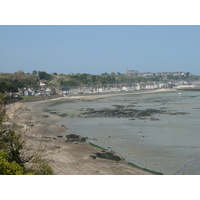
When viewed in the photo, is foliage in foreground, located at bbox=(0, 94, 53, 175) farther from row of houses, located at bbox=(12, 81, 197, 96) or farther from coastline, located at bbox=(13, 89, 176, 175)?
row of houses, located at bbox=(12, 81, 197, 96)

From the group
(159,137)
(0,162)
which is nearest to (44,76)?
(159,137)

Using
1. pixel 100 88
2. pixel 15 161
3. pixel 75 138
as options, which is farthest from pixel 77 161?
pixel 100 88

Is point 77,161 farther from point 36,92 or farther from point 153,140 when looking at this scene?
point 36,92

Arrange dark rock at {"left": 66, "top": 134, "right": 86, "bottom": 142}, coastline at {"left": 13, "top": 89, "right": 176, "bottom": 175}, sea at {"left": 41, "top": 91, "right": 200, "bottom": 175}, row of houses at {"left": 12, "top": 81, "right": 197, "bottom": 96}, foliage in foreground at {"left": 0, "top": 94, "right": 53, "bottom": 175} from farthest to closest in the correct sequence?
row of houses at {"left": 12, "top": 81, "right": 197, "bottom": 96} < dark rock at {"left": 66, "top": 134, "right": 86, "bottom": 142} < sea at {"left": 41, "top": 91, "right": 200, "bottom": 175} < coastline at {"left": 13, "top": 89, "right": 176, "bottom": 175} < foliage in foreground at {"left": 0, "top": 94, "right": 53, "bottom": 175}

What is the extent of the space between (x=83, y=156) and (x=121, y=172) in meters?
2.82

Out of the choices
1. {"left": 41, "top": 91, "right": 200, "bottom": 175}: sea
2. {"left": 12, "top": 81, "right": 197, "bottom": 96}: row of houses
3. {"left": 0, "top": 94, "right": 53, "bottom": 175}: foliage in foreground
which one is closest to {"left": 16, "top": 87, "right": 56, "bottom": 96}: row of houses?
{"left": 12, "top": 81, "right": 197, "bottom": 96}: row of houses

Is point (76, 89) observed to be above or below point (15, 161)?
above

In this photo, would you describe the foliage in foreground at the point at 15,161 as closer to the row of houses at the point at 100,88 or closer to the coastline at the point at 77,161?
the coastline at the point at 77,161

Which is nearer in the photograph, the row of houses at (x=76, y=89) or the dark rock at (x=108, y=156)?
the dark rock at (x=108, y=156)

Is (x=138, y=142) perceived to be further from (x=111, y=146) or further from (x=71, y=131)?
(x=71, y=131)

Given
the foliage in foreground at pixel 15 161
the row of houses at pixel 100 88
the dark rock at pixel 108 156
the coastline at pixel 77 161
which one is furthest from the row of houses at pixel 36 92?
the foliage in foreground at pixel 15 161

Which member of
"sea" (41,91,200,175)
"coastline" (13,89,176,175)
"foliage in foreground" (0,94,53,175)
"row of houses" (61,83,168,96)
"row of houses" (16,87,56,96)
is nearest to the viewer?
"foliage in foreground" (0,94,53,175)

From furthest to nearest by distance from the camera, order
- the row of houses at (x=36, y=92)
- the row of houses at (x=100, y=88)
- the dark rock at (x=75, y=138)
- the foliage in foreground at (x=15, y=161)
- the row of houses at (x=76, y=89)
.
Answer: the row of houses at (x=100, y=88)
the row of houses at (x=76, y=89)
the row of houses at (x=36, y=92)
the dark rock at (x=75, y=138)
the foliage in foreground at (x=15, y=161)

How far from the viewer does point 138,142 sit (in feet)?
50.4
